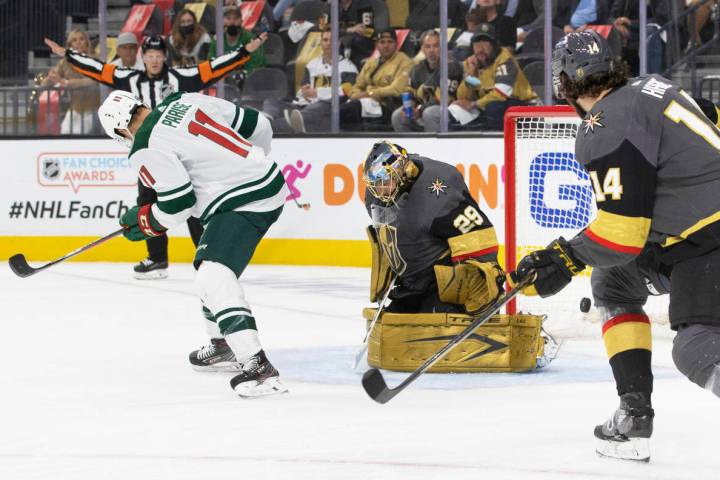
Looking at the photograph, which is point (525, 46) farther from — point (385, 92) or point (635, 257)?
point (635, 257)

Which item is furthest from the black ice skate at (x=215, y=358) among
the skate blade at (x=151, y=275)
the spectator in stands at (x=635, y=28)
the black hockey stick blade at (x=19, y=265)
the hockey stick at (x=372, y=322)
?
the spectator in stands at (x=635, y=28)

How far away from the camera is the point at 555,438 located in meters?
3.53

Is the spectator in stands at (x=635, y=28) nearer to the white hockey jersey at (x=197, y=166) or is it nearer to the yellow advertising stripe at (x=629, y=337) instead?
the white hockey jersey at (x=197, y=166)

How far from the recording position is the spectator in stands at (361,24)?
8773mm

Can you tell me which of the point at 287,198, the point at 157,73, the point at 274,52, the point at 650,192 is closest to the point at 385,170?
the point at 650,192

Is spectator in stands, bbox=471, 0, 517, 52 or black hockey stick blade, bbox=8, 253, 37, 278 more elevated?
spectator in stands, bbox=471, 0, 517, 52

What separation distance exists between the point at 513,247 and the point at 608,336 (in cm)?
205

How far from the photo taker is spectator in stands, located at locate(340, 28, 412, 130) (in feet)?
28.6

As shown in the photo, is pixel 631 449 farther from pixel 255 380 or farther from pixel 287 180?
pixel 287 180

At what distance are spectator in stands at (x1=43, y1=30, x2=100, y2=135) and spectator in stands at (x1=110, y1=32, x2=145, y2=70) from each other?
22 centimetres

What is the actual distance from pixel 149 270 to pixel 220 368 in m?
3.38

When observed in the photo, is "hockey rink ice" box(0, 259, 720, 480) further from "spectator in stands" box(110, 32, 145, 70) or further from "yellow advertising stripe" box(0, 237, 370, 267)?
"spectator in stands" box(110, 32, 145, 70)

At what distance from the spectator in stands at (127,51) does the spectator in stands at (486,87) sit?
230 cm

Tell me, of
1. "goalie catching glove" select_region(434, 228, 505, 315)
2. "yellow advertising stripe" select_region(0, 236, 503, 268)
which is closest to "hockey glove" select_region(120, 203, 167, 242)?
"goalie catching glove" select_region(434, 228, 505, 315)
